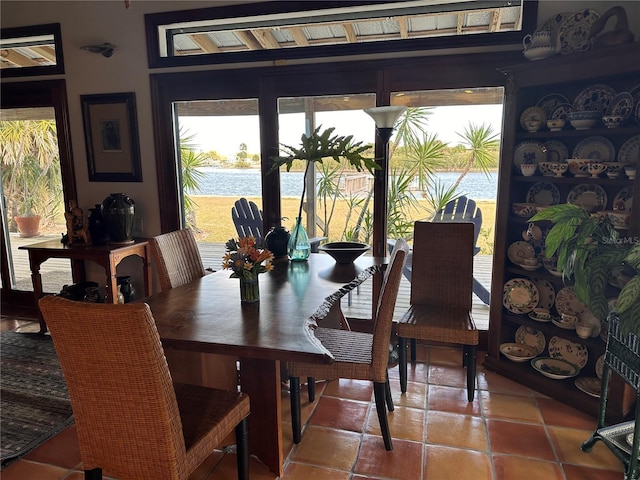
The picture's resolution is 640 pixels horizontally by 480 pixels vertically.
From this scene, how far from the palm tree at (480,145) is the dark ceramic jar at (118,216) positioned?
2.60m

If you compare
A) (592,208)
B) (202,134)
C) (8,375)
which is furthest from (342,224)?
(8,375)

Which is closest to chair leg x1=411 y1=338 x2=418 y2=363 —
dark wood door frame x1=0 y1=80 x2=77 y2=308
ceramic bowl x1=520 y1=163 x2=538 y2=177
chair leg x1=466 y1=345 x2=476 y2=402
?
chair leg x1=466 y1=345 x2=476 y2=402

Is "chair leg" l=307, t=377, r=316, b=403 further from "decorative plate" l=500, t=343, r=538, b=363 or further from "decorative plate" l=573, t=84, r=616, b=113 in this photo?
"decorative plate" l=573, t=84, r=616, b=113

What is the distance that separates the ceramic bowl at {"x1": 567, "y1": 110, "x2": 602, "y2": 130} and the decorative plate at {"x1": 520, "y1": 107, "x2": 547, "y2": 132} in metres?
0.19

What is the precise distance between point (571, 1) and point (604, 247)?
162cm

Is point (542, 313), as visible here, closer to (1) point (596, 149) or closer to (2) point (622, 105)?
(1) point (596, 149)

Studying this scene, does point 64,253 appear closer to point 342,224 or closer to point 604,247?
point 342,224

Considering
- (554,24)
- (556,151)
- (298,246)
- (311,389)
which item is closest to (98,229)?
(298,246)

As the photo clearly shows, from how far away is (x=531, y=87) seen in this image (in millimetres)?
2707

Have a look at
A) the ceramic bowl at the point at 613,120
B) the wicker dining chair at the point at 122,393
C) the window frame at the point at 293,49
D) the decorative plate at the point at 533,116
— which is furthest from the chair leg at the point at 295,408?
the window frame at the point at 293,49

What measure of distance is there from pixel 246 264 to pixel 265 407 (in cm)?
64

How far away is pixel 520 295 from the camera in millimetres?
2883

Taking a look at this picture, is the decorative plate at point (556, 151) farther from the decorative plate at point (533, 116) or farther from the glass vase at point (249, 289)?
the glass vase at point (249, 289)

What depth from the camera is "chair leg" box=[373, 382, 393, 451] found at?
83.4 inches
